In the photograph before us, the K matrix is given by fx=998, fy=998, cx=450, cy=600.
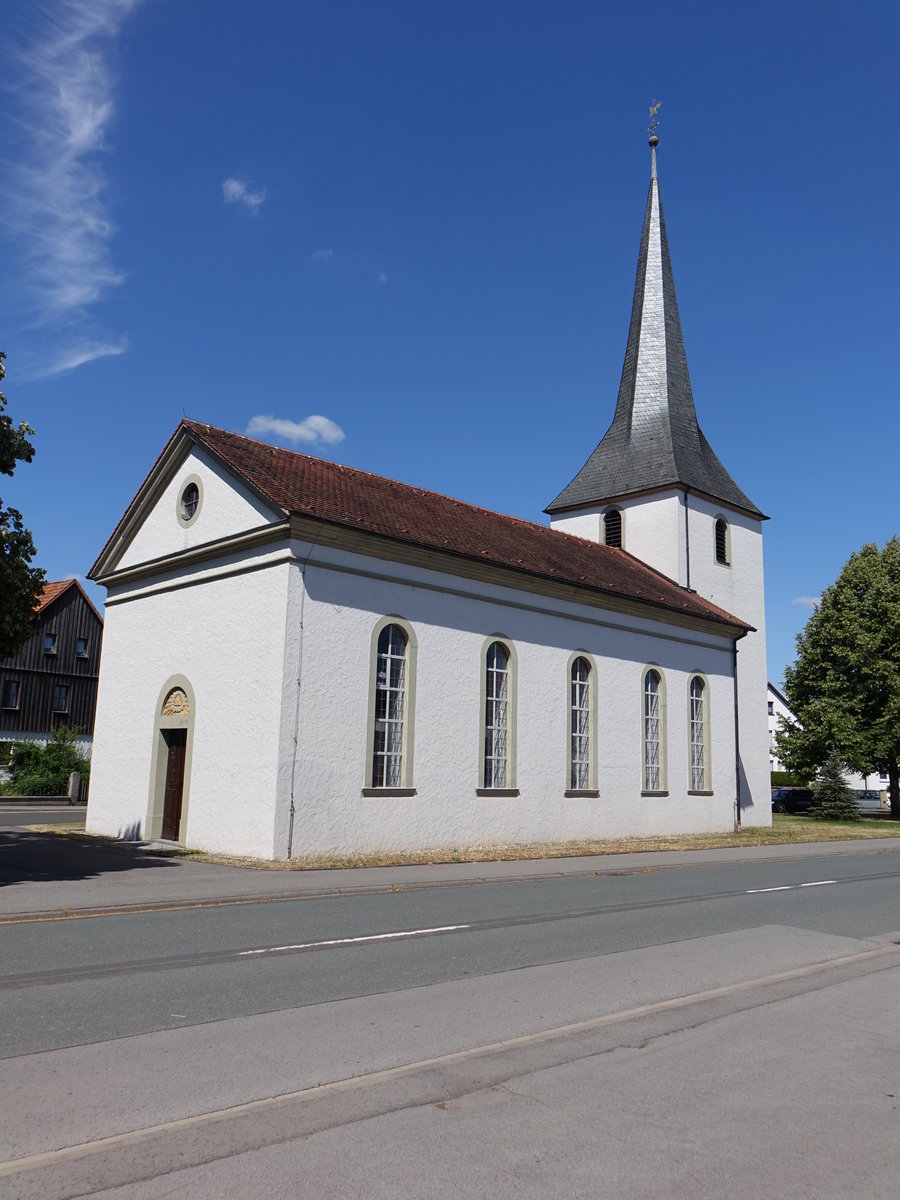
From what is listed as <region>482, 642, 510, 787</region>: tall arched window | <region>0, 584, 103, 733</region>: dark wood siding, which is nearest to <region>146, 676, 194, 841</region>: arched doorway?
<region>482, 642, 510, 787</region>: tall arched window

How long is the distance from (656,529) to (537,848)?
13.5 meters

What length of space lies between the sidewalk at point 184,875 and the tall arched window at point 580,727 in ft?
10.2

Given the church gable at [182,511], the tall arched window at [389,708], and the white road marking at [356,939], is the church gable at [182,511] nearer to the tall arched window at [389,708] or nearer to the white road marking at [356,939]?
the tall arched window at [389,708]

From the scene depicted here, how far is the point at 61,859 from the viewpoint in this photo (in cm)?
1614

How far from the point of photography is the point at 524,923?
1028 cm

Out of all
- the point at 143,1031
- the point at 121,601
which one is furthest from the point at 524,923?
the point at 121,601

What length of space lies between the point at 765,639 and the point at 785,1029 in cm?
2779

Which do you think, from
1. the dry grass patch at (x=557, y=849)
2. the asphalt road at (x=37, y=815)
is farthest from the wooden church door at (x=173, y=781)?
the asphalt road at (x=37, y=815)

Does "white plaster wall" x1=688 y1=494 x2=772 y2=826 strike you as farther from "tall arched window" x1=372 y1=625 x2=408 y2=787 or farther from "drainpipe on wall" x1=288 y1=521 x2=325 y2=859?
"drainpipe on wall" x1=288 y1=521 x2=325 y2=859

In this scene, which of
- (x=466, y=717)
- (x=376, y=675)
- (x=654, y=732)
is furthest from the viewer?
(x=654, y=732)

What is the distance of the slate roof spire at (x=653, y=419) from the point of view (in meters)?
31.9

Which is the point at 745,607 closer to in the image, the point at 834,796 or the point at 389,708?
the point at 834,796

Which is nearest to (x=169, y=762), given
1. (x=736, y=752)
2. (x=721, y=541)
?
(x=736, y=752)

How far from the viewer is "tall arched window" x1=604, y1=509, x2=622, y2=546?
32.4 m
